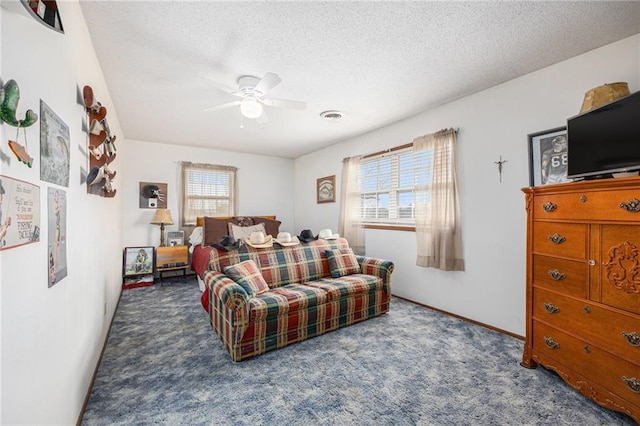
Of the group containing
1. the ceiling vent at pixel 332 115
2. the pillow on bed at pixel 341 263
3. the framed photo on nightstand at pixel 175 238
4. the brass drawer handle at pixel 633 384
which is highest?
the ceiling vent at pixel 332 115

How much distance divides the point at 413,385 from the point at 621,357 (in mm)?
1198

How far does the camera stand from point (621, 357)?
1585 millimetres

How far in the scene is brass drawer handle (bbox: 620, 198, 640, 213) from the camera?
153 cm

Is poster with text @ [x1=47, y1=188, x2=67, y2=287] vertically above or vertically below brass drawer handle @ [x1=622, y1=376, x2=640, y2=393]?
above

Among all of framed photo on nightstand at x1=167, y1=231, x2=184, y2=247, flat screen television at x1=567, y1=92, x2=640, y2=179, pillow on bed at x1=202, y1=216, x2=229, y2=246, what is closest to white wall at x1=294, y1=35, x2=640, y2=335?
flat screen television at x1=567, y1=92, x2=640, y2=179

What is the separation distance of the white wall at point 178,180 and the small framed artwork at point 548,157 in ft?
15.6

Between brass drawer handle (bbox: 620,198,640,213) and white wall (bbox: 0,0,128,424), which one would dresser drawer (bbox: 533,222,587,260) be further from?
white wall (bbox: 0,0,128,424)

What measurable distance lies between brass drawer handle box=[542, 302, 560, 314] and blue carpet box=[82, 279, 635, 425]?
50 cm

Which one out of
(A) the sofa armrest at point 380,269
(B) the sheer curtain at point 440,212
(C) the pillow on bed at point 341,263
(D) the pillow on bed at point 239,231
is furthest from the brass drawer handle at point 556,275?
(D) the pillow on bed at point 239,231

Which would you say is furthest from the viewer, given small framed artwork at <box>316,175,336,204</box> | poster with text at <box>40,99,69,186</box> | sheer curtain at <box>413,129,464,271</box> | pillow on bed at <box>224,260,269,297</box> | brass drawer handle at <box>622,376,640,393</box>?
small framed artwork at <box>316,175,336,204</box>

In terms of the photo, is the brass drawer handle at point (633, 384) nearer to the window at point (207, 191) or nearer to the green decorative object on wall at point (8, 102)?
the green decorative object on wall at point (8, 102)

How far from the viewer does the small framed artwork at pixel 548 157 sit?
7.72 feet

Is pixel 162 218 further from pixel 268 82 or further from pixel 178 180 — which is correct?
pixel 268 82

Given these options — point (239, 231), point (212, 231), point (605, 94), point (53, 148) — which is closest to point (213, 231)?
point (212, 231)
